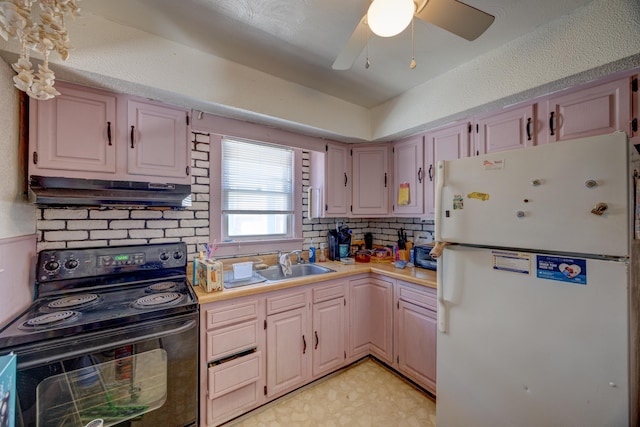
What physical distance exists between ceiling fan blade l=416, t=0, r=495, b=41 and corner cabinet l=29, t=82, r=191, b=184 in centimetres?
162

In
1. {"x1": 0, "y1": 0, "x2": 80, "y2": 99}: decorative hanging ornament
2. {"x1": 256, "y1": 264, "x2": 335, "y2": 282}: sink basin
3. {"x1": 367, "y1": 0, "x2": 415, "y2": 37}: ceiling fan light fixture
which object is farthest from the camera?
{"x1": 256, "y1": 264, "x2": 335, "y2": 282}: sink basin

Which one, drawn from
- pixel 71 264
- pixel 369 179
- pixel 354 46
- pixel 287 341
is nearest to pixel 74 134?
pixel 71 264

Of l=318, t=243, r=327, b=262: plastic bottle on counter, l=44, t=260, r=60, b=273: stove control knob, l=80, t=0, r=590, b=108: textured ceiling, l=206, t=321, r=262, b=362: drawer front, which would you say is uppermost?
l=80, t=0, r=590, b=108: textured ceiling

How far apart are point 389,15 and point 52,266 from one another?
220cm

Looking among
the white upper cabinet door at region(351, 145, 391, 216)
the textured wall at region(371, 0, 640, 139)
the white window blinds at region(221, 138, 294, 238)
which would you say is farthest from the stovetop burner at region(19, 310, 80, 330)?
the textured wall at region(371, 0, 640, 139)

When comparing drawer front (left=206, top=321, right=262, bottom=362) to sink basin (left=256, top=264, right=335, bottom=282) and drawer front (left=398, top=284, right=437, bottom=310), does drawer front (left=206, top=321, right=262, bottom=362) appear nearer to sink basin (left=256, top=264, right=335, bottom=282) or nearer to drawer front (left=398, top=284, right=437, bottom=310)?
sink basin (left=256, top=264, right=335, bottom=282)

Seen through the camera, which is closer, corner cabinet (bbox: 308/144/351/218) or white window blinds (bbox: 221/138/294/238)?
white window blinds (bbox: 221/138/294/238)

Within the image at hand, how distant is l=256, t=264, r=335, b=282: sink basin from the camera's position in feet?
7.63

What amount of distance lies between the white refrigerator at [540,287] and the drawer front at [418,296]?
37cm

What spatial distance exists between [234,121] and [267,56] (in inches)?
22.4

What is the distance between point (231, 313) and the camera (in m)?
1.66

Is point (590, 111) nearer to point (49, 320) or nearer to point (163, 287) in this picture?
point (163, 287)

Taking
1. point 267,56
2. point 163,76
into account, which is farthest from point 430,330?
point 163,76

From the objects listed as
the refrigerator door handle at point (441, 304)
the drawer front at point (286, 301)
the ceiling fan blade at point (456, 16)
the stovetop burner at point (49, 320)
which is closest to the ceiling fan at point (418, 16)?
the ceiling fan blade at point (456, 16)
